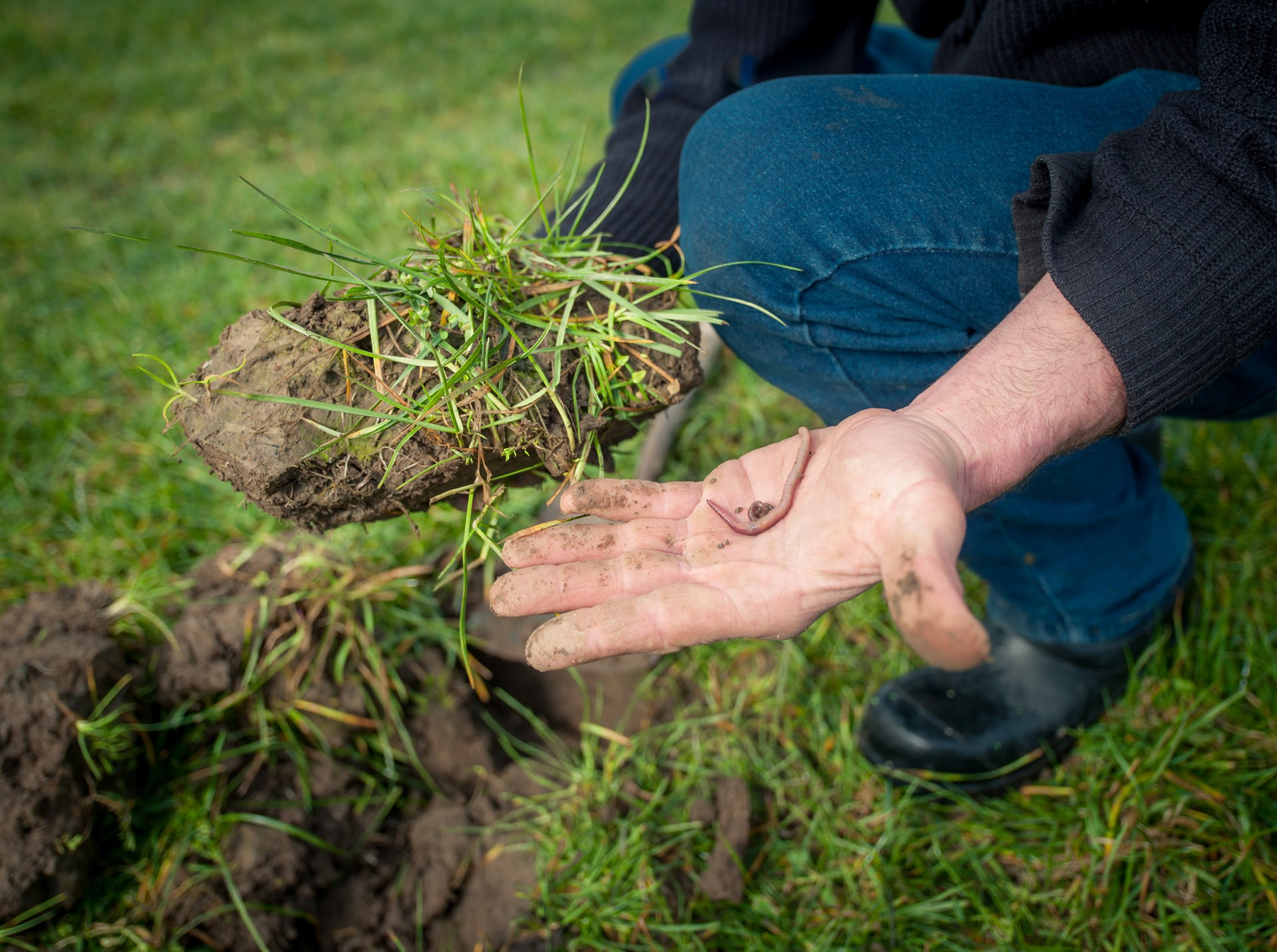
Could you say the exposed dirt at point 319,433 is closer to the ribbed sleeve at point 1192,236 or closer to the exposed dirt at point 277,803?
the exposed dirt at point 277,803

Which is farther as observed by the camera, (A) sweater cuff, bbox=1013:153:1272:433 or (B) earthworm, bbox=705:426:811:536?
(B) earthworm, bbox=705:426:811:536

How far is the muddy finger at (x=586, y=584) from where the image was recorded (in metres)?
1.51

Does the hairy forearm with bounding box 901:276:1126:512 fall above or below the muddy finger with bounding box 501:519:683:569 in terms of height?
above

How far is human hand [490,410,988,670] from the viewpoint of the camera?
3.65ft

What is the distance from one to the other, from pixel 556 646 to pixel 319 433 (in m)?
0.62

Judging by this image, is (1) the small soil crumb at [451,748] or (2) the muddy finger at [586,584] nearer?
(2) the muddy finger at [586,584]

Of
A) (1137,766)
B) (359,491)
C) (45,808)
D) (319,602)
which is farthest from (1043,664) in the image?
(45,808)

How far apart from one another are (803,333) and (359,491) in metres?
0.97

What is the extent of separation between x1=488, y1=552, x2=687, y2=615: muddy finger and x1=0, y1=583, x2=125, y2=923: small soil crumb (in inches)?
50.5

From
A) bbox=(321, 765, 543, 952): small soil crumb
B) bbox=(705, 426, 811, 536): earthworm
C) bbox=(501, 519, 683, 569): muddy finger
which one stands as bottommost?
bbox=(321, 765, 543, 952): small soil crumb

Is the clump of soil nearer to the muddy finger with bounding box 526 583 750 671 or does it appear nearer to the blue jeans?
the muddy finger with bounding box 526 583 750 671

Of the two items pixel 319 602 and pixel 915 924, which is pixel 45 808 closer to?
pixel 319 602

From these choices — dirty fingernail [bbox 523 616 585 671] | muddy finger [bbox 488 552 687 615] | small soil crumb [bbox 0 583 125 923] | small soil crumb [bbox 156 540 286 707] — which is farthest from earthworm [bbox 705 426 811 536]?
small soil crumb [bbox 0 583 125 923]

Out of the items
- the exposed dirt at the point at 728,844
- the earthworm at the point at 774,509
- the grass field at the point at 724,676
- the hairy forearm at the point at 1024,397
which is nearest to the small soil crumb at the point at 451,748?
the grass field at the point at 724,676
